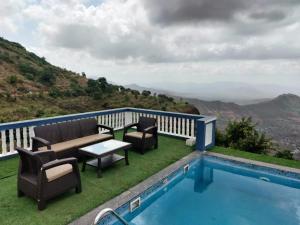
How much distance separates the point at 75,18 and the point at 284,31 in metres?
9.65

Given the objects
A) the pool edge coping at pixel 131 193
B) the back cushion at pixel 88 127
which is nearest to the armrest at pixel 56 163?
the pool edge coping at pixel 131 193

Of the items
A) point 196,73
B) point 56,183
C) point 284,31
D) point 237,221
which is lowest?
point 237,221

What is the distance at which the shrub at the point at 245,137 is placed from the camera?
6.70 m

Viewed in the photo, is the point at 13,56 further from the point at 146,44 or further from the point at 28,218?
the point at 28,218

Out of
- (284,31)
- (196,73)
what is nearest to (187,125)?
(284,31)

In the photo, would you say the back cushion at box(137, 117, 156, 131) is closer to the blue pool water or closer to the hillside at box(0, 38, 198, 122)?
the blue pool water

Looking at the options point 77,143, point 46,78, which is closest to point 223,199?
point 77,143

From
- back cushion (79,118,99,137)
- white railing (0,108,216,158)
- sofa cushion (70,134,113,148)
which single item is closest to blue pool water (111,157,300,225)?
white railing (0,108,216,158)

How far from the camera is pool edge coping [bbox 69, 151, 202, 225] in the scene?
10.2 feet

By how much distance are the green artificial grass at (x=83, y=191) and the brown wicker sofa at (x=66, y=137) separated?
0.58 meters

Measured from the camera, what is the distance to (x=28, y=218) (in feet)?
10.1

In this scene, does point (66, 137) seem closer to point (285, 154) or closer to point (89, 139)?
point (89, 139)

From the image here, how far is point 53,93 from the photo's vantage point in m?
24.1

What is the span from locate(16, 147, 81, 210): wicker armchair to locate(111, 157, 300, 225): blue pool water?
3.47ft
